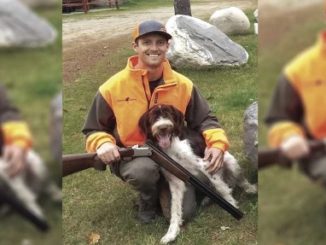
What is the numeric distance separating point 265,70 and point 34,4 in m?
0.63

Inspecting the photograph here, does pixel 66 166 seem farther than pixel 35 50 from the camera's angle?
Yes

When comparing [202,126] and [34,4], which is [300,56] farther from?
[202,126]

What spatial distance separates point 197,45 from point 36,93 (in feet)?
2.98

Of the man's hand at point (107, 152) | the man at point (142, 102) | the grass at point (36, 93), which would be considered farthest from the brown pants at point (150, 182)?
the grass at point (36, 93)

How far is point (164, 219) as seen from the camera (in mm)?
2584

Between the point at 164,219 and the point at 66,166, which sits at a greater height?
the point at 66,166

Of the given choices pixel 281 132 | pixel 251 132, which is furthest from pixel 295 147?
pixel 251 132

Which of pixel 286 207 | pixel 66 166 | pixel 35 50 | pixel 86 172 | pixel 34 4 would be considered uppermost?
pixel 34 4

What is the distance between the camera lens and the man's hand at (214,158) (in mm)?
2434

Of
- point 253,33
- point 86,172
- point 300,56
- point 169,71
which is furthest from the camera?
point 86,172

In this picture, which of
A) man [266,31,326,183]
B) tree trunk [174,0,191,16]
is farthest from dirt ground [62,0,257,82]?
man [266,31,326,183]

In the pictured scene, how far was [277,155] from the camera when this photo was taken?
1.59 m

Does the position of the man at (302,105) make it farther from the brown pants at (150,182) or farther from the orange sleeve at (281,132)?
the brown pants at (150,182)

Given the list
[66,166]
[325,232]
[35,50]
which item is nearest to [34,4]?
[35,50]
